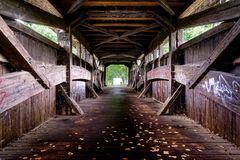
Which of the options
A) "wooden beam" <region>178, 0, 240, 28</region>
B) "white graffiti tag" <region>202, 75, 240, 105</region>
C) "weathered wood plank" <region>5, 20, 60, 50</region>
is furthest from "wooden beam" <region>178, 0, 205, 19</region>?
"weathered wood plank" <region>5, 20, 60, 50</region>

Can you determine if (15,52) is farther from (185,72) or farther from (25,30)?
(185,72)

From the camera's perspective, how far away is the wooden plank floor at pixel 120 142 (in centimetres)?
402

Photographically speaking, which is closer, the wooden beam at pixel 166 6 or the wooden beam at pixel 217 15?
the wooden beam at pixel 217 15

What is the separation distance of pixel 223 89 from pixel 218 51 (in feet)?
2.68

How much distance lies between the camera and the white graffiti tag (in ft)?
13.6

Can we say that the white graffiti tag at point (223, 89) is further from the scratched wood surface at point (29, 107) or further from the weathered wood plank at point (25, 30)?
the weathered wood plank at point (25, 30)

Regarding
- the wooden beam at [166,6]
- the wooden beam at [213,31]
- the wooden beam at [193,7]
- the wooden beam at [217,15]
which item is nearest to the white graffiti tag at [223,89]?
the wooden beam at [213,31]

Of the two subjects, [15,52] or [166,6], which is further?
[166,6]

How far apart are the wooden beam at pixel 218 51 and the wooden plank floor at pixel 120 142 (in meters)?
1.32

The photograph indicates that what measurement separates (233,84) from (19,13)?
4.54m

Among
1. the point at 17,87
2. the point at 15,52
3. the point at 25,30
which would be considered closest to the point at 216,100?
the point at 17,87

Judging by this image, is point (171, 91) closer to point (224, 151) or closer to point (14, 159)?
point (224, 151)

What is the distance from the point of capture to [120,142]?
480cm

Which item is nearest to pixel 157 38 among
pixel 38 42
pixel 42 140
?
pixel 38 42
